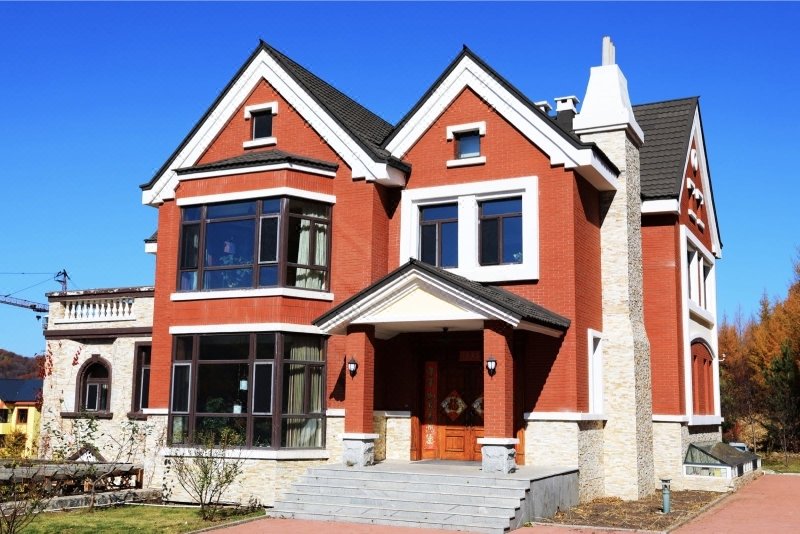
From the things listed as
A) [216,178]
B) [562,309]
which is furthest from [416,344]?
[216,178]

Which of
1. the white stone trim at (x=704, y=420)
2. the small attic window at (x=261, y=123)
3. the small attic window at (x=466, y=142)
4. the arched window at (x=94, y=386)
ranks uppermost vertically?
the small attic window at (x=261, y=123)

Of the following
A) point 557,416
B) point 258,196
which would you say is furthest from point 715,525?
point 258,196

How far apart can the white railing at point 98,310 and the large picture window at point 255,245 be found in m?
4.35

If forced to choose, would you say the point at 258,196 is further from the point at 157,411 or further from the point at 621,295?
the point at 621,295

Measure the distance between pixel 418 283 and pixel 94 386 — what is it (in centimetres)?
1141

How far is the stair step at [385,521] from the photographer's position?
13570 mm

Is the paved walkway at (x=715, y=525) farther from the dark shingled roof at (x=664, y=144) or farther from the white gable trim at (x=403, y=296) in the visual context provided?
the dark shingled roof at (x=664, y=144)

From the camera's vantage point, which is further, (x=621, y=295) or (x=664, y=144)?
(x=664, y=144)

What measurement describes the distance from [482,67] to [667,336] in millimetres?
7981

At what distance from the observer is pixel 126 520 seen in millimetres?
15078

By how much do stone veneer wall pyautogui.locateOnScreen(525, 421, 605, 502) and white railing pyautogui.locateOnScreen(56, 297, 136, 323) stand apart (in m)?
A: 11.5

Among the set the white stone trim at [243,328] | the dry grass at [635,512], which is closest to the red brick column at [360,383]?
the white stone trim at [243,328]

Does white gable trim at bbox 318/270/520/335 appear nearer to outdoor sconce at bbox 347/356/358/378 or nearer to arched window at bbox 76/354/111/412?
outdoor sconce at bbox 347/356/358/378

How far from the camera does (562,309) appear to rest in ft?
57.5
